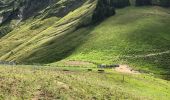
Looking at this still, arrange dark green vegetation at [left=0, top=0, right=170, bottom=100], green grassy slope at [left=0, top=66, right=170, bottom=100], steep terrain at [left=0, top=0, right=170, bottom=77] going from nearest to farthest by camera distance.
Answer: green grassy slope at [left=0, top=66, right=170, bottom=100]
dark green vegetation at [left=0, top=0, right=170, bottom=100]
steep terrain at [left=0, top=0, right=170, bottom=77]

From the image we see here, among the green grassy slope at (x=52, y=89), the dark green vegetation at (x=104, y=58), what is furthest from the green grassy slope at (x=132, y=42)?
the green grassy slope at (x=52, y=89)

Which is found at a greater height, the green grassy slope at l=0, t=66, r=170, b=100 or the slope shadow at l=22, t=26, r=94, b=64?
the green grassy slope at l=0, t=66, r=170, b=100

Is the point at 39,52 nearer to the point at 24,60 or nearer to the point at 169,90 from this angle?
the point at 24,60

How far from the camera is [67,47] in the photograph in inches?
5910

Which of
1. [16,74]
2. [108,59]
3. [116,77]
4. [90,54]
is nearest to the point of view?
[16,74]

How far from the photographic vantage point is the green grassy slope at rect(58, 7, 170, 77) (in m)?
117

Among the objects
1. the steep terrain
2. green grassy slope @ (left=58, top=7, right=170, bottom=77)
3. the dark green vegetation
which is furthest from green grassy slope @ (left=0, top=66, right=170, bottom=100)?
green grassy slope @ (left=58, top=7, right=170, bottom=77)

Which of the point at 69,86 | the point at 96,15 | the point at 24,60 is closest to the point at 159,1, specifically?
the point at 96,15

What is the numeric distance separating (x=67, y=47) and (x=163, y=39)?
3633cm

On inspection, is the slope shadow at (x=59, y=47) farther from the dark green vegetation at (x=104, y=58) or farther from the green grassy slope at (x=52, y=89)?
the green grassy slope at (x=52, y=89)

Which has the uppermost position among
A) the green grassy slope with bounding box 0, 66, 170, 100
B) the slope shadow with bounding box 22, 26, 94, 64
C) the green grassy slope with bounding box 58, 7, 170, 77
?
the green grassy slope with bounding box 0, 66, 170, 100

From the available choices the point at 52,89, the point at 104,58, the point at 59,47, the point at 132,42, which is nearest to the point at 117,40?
the point at 132,42

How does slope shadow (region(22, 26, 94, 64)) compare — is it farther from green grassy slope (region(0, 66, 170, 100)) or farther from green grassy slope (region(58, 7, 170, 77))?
green grassy slope (region(0, 66, 170, 100))

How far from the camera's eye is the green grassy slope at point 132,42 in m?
117
